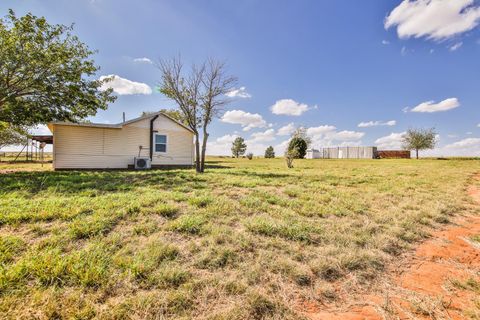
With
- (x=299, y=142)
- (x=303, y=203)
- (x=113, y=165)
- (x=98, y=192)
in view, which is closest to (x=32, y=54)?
(x=113, y=165)

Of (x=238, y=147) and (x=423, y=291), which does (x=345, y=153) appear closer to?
(x=238, y=147)

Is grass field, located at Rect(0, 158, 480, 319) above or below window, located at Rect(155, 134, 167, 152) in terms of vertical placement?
below

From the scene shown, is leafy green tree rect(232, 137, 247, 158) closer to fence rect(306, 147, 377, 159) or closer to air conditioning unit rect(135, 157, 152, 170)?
fence rect(306, 147, 377, 159)

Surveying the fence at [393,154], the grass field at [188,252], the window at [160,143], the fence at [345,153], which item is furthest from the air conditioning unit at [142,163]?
the fence at [393,154]

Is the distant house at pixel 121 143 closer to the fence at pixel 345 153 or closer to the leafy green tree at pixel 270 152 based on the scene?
the fence at pixel 345 153

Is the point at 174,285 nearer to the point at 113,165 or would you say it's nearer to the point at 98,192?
the point at 98,192

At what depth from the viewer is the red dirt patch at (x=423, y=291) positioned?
6.05 ft

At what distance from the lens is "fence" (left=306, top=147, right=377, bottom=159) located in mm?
37750

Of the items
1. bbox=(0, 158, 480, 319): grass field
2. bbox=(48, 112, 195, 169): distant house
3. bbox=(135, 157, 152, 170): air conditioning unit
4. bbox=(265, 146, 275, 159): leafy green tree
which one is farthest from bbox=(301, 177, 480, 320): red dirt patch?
bbox=(265, 146, 275, 159): leafy green tree

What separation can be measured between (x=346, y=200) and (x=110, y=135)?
43.2ft

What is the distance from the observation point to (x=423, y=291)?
2146 mm

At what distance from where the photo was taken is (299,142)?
35406mm

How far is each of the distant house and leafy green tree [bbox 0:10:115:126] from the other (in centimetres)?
110

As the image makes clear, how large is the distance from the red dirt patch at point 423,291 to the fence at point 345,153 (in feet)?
130
